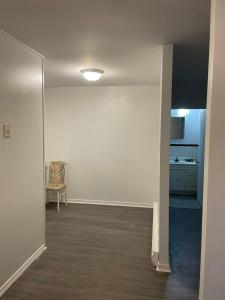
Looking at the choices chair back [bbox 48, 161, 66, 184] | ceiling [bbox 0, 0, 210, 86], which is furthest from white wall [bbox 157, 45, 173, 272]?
chair back [bbox 48, 161, 66, 184]

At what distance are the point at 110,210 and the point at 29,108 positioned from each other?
2.86m

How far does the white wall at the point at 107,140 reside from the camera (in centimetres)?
522

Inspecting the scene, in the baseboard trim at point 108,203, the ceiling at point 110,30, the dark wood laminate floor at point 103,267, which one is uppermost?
the ceiling at point 110,30

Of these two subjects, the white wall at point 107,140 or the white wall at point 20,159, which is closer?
the white wall at point 20,159

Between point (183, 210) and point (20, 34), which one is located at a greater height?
point (20, 34)

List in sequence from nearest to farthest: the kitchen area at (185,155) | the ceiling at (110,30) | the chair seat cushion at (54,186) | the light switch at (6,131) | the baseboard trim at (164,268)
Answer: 1. the ceiling at (110,30)
2. the light switch at (6,131)
3. the baseboard trim at (164,268)
4. the chair seat cushion at (54,186)
5. the kitchen area at (185,155)

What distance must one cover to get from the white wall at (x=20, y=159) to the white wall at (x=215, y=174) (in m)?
1.84

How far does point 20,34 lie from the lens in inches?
99.8

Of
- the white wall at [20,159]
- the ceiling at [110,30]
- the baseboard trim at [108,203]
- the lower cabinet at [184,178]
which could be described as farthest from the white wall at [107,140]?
the white wall at [20,159]

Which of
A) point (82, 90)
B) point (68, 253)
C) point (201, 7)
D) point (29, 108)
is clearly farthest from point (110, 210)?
point (201, 7)

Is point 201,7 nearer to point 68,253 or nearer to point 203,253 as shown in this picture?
point 203,253

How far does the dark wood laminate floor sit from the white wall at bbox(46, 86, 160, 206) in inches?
41.2

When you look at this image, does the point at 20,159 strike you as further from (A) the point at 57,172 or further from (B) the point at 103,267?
(A) the point at 57,172

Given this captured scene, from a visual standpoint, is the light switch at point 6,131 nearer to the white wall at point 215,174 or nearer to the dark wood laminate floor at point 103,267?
the dark wood laminate floor at point 103,267
